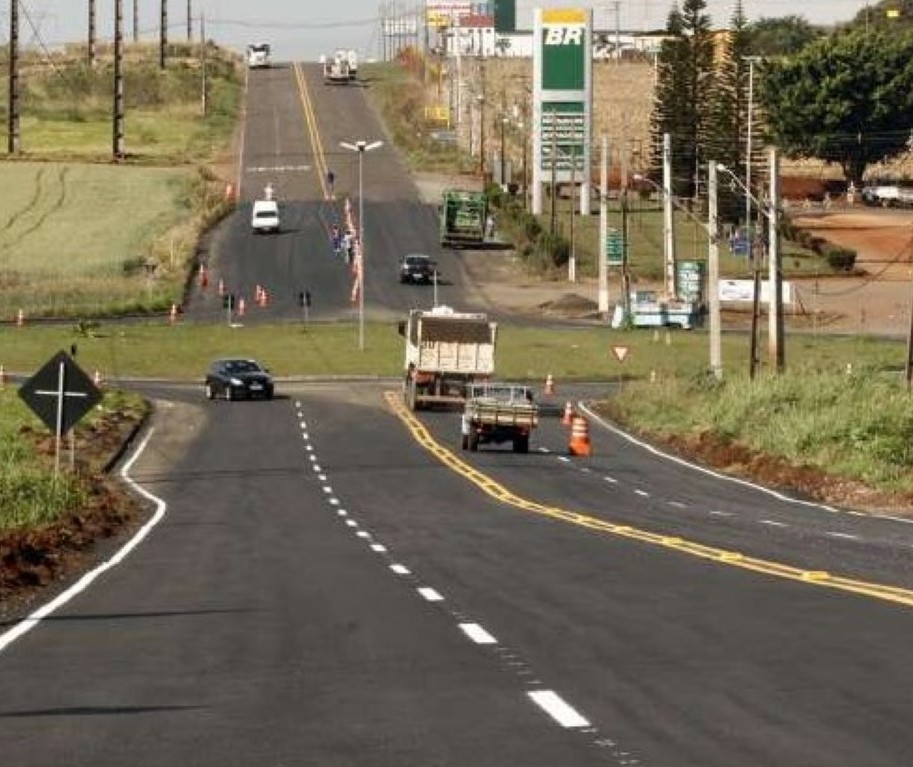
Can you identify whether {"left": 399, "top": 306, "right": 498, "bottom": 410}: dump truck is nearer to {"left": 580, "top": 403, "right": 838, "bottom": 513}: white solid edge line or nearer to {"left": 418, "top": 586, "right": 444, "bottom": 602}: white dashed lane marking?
{"left": 580, "top": 403, "right": 838, "bottom": 513}: white solid edge line

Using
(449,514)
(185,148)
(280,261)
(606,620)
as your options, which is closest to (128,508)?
(449,514)

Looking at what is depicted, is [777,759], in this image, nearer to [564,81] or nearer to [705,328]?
[705,328]

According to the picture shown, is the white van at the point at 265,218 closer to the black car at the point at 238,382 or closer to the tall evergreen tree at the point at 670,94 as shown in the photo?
the tall evergreen tree at the point at 670,94

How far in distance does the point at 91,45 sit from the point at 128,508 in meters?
155

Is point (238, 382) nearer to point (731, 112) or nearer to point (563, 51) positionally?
point (563, 51)

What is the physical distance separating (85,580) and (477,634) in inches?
333

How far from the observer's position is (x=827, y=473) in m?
48.2

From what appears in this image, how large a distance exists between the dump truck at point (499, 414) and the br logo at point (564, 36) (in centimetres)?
7482

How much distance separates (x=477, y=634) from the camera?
17938 millimetres

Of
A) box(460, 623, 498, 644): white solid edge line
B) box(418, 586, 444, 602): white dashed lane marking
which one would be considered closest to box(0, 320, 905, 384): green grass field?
box(418, 586, 444, 602): white dashed lane marking

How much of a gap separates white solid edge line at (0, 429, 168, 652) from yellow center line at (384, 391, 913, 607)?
626 cm

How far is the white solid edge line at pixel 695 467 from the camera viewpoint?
A: 145ft

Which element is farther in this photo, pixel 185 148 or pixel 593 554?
pixel 185 148

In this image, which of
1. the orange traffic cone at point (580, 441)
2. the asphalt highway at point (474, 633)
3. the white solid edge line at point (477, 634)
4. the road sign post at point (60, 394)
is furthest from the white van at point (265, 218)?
the white solid edge line at point (477, 634)
